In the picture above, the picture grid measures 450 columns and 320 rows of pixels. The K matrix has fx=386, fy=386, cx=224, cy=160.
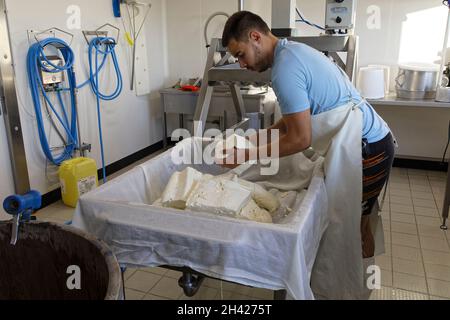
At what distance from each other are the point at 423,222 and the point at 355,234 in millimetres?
1564

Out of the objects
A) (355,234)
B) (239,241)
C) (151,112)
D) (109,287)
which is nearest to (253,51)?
(239,241)

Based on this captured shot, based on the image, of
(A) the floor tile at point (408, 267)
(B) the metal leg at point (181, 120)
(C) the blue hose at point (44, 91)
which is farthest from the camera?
(B) the metal leg at point (181, 120)

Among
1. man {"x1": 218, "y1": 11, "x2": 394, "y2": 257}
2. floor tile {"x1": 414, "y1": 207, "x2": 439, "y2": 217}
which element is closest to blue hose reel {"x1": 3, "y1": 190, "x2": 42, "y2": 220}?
man {"x1": 218, "y1": 11, "x2": 394, "y2": 257}

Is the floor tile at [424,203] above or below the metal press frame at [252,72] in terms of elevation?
below

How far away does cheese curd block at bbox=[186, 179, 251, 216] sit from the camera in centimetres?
128

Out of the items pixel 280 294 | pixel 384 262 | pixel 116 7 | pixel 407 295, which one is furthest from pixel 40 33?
pixel 407 295

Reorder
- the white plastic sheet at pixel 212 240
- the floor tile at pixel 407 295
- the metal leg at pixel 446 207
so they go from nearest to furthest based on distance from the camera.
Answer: the white plastic sheet at pixel 212 240, the floor tile at pixel 407 295, the metal leg at pixel 446 207

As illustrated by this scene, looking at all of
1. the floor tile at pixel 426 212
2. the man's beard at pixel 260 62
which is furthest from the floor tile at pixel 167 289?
the floor tile at pixel 426 212

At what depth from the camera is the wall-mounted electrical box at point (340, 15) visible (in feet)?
8.23

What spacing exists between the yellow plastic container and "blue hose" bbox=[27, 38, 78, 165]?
6.5 inches

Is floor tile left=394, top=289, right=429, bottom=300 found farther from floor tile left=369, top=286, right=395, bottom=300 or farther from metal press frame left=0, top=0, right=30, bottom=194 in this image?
metal press frame left=0, top=0, right=30, bottom=194

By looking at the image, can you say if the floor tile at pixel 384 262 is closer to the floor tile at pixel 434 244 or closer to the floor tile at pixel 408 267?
the floor tile at pixel 408 267

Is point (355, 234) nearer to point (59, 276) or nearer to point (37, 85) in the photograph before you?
point (59, 276)

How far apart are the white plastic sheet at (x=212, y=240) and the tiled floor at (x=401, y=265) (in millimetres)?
910
